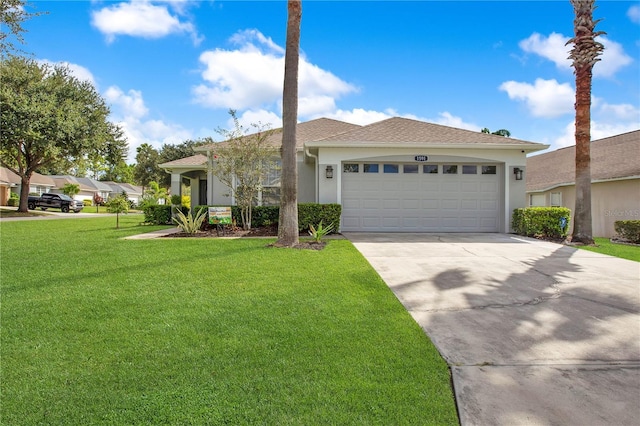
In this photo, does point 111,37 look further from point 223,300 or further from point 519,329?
point 519,329

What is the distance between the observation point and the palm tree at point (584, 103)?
988 cm

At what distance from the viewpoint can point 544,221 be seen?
428 inches

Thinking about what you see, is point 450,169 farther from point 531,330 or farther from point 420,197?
point 531,330

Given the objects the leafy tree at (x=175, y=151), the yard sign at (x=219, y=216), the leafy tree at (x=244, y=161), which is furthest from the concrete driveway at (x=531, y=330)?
the leafy tree at (x=175, y=151)

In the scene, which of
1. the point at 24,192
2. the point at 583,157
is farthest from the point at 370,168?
the point at 24,192

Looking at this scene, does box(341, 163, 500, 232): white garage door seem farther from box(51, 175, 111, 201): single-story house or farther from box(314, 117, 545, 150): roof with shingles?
box(51, 175, 111, 201): single-story house

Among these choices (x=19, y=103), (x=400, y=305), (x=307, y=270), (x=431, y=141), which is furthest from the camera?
(x=19, y=103)

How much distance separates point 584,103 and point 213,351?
40.1 ft

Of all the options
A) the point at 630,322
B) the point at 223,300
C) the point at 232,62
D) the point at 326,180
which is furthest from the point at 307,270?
the point at 232,62

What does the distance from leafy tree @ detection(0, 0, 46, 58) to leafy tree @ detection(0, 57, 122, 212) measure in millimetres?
12238

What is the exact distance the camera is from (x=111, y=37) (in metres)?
12.5

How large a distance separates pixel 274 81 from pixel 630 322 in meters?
11.3

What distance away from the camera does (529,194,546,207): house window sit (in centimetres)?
1878

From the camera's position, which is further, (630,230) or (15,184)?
(15,184)
